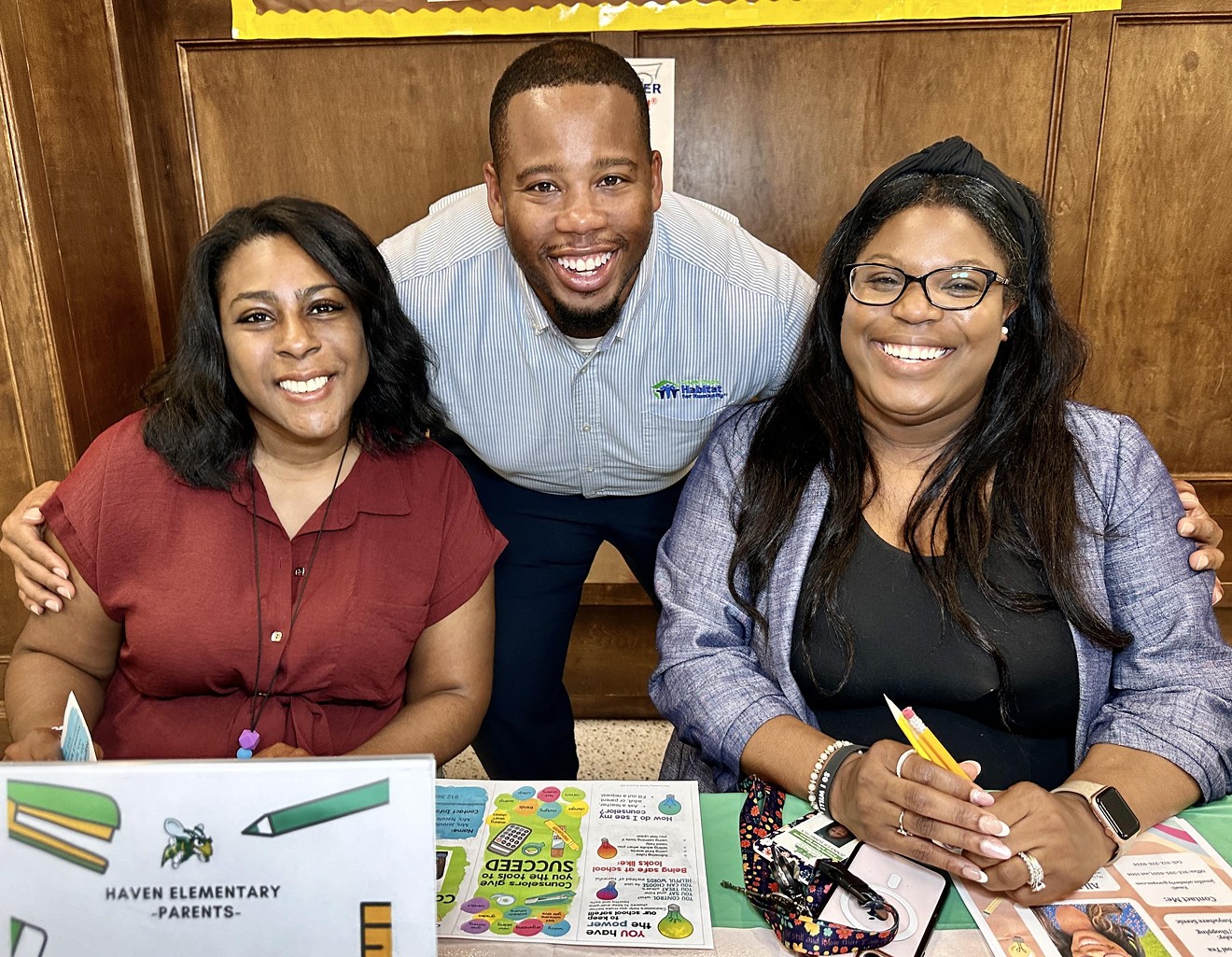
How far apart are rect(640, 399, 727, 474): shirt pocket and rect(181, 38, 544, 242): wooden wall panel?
3.30 feet

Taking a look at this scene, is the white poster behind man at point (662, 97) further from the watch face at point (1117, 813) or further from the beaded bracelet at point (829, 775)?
the watch face at point (1117, 813)

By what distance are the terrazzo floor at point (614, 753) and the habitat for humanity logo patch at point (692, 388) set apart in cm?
121

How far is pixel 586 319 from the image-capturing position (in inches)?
70.9

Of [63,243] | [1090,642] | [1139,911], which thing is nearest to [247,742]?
[1139,911]

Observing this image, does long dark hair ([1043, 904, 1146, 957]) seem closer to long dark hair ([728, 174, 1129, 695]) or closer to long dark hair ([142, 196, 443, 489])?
long dark hair ([728, 174, 1129, 695])

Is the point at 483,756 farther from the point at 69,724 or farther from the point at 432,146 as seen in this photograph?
the point at 432,146

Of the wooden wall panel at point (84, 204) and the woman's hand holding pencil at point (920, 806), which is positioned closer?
the woman's hand holding pencil at point (920, 806)

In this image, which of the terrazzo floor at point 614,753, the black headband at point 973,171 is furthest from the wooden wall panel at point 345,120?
the terrazzo floor at point 614,753

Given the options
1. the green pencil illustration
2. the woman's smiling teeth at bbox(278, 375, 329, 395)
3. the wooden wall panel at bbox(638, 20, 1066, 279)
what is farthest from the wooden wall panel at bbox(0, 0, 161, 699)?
the green pencil illustration

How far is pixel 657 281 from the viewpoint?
1.87 meters

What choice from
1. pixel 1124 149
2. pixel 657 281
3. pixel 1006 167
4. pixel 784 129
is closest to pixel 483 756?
pixel 657 281

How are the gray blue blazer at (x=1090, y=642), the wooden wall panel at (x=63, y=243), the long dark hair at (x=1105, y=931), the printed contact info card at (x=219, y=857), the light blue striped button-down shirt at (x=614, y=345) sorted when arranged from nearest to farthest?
the printed contact info card at (x=219, y=857), the long dark hair at (x=1105, y=931), the gray blue blazer at (x=1090, y=642), the light blue striped button-down shirt at (x=614, y=345), the wooden wall panel at (x=63, y=243)

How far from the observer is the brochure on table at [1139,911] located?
2.91ft

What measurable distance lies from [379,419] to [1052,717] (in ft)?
3.83
